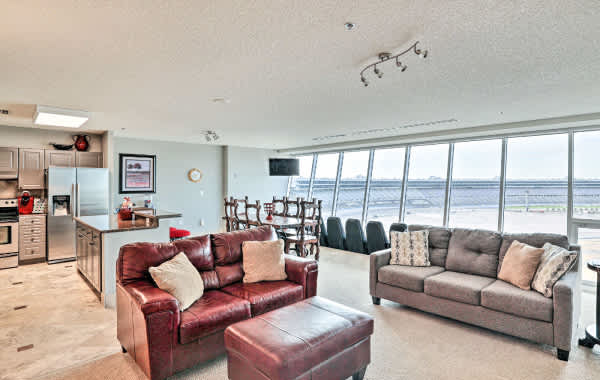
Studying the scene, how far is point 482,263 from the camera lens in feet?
12.1

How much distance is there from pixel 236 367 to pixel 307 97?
2.82 meters

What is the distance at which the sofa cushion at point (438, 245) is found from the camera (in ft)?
13.4

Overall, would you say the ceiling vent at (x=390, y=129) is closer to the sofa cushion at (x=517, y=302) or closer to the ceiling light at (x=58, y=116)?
the sofa cushion at (x=517, y=302)

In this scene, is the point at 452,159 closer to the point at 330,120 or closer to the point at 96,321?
the point at 330,120

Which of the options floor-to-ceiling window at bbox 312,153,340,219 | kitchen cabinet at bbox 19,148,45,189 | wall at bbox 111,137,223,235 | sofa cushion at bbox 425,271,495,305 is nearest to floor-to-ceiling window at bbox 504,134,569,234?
sofa cushion at bbox 425,271,495,305

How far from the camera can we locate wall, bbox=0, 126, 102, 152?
5.76m

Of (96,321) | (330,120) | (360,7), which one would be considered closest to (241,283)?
(96,321)

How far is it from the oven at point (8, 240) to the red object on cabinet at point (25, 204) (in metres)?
0.13

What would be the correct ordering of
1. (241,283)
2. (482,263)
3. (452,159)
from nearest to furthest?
(241,283), (482,263), (452,159)

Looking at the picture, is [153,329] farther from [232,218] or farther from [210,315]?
[232,218]

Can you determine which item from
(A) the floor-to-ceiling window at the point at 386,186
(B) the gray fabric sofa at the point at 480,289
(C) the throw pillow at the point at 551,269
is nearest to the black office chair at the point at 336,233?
(A) the floor-to-ceiling window at the point at 386,186

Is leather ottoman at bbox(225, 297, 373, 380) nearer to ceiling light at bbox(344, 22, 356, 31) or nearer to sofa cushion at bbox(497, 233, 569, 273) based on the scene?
ceiling light at bbox(344, 22, 356, 31)

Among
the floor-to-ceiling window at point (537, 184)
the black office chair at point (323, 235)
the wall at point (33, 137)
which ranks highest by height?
the wall at point (33, 137)

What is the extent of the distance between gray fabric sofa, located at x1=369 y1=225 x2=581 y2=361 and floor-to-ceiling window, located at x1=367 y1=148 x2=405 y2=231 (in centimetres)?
305
